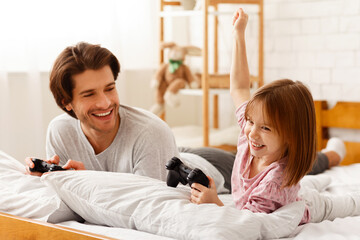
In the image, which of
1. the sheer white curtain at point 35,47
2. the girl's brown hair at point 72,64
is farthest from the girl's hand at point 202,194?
the sheer white curtain at point 35,47

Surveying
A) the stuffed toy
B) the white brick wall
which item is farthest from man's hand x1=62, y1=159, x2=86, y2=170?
the white brick wall

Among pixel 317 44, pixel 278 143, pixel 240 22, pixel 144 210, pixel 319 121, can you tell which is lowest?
pixel 319 121

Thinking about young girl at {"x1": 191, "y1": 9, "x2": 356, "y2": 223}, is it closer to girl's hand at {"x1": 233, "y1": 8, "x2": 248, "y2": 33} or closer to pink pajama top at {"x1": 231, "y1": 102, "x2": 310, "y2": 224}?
pink pajama top at {"x1": 231, "y1": 102, "x2": 310, "y2": 224}

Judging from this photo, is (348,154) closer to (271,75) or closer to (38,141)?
(271,75)

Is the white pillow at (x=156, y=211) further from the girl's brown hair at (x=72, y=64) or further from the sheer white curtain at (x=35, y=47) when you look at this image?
the sheer white curtain at (x=35, y=47)

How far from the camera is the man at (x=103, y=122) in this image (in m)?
1.45

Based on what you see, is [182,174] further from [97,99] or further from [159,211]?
[97,99]

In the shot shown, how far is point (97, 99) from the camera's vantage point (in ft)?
4.78

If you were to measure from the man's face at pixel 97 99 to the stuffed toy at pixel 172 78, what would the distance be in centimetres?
139

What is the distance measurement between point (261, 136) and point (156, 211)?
0.31 m

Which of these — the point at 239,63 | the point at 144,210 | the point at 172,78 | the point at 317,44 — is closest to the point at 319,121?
the point at 317,44

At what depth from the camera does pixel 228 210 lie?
1.06 meters

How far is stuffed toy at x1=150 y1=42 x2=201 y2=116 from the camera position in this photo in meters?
2.87

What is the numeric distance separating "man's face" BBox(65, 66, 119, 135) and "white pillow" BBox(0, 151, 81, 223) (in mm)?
226
